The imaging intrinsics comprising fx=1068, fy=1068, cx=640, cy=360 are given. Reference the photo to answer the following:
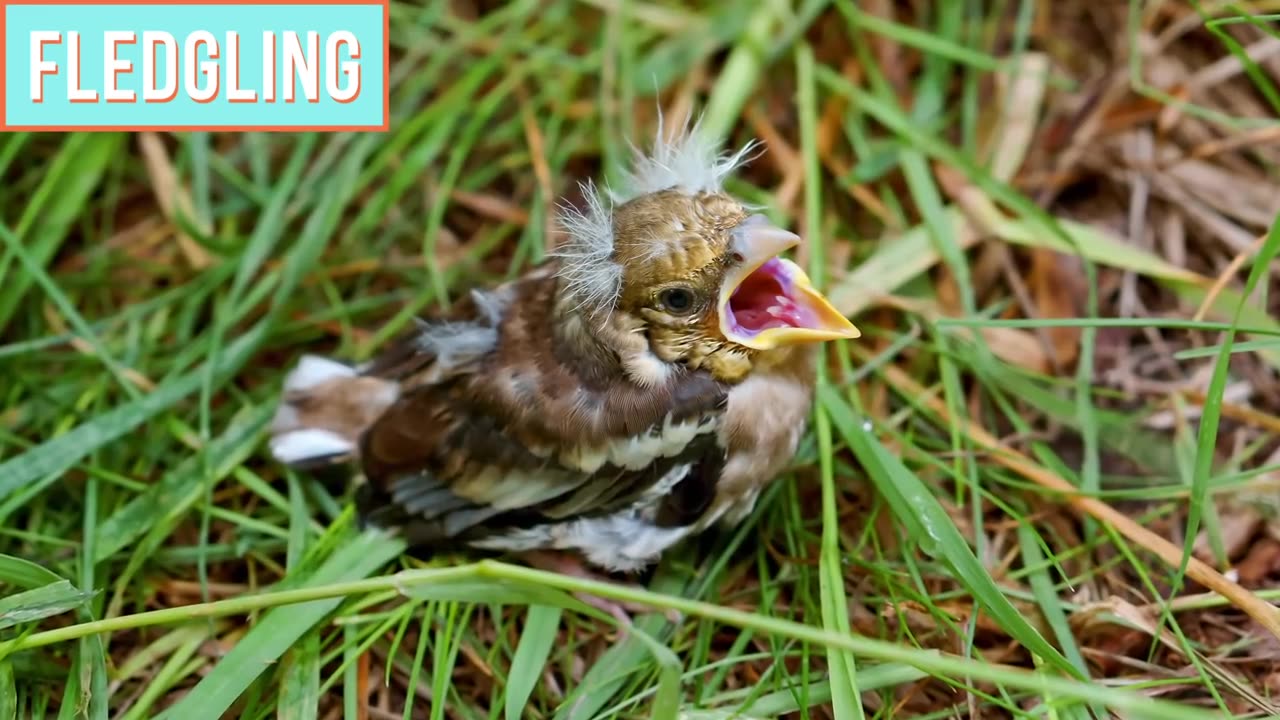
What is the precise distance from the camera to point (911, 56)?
2486 millimetres

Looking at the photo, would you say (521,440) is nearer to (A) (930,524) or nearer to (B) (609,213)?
(B) (609,213)

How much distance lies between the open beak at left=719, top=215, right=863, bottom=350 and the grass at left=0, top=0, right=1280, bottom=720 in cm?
27

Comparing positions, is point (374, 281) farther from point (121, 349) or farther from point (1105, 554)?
point (1105, 554)

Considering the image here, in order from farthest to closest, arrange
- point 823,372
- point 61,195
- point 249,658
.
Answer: point 61,195 → point 823,372 → point 249,658

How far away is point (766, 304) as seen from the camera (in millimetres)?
Answer: 1640

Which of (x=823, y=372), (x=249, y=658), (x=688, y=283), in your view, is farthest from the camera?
(x=823, y=372)

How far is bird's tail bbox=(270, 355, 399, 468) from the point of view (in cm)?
188

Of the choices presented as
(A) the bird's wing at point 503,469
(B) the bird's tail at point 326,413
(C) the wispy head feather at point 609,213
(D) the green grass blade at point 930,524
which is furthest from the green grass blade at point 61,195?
(D) the green grass blade at point 930,524

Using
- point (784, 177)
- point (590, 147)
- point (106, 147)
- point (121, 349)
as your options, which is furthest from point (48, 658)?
point (784, 177)

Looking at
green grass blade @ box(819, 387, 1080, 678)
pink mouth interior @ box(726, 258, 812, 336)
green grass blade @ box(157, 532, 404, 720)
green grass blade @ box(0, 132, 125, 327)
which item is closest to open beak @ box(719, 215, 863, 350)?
pink mouth interior @ box(726, 258, 812, 336)

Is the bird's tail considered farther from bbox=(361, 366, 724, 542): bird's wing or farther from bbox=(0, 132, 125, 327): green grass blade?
bbox=(0, 132, 125, 327): green grass blade

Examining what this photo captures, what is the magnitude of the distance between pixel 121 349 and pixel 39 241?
304mm

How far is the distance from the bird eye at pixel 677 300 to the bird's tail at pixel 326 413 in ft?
1.95

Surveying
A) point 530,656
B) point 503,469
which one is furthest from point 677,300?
point 530,656
